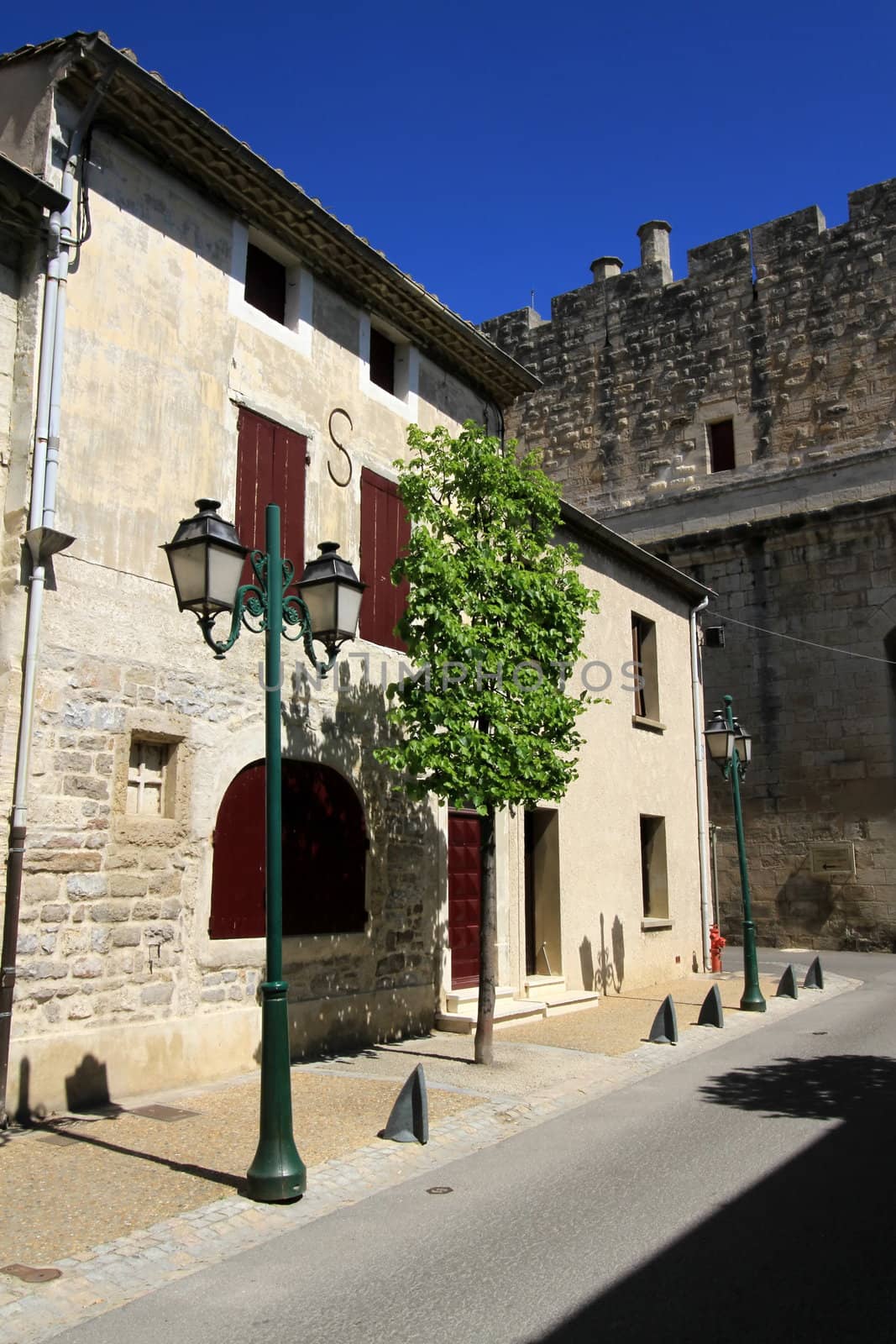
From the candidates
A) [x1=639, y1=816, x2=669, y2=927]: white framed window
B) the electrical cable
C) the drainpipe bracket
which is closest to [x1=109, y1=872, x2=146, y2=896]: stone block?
the drainpipe bracket

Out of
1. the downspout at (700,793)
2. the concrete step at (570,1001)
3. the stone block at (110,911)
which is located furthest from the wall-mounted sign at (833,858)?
the stone block at (110,911)

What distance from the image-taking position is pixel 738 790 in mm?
13227

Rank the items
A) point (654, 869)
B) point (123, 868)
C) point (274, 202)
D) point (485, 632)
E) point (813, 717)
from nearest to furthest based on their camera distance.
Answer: point (123, 868) → point (485, 632) → point (274, 202) → point (654, 869) → point (813, 717)

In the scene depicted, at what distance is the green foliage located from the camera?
889cm

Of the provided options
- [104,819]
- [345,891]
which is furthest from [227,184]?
[345,891]

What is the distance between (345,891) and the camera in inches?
391

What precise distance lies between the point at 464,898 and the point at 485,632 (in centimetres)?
381

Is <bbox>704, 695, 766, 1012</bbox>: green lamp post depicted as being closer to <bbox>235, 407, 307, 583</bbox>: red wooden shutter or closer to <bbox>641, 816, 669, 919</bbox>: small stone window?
<bbox>641, 816, 669, 919</bbox>: small stone window

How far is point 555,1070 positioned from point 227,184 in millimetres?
7913

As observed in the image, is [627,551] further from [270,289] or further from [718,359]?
[718,359]

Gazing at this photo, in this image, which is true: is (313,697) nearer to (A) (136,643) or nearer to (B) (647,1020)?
(A) (136,643)

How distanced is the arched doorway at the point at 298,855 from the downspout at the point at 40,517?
72.5 inches

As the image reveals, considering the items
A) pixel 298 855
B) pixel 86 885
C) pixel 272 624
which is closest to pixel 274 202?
pixel 272 624

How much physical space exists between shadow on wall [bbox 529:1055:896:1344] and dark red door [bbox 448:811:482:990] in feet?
17.2
